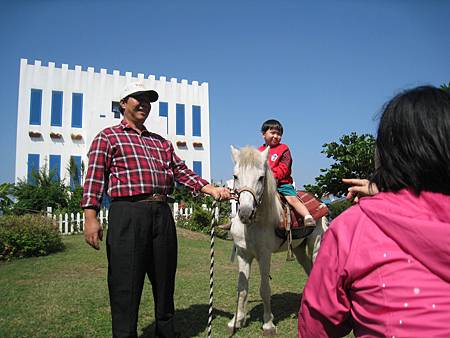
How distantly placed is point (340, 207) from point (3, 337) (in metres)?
11.9

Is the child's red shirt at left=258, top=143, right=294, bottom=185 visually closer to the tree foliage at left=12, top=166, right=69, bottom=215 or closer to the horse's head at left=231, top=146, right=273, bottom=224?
the horse's head at left=231, top=146, right=273, bottom=224

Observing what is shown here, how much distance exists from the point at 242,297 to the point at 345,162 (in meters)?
4.94

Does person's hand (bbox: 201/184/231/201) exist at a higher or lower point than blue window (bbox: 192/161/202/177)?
lower

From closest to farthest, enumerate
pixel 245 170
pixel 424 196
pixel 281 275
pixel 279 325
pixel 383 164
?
pixel 424 196 < pixel 383 164 < pixel 245 170 < pixel 279 325 < pixel 281 275

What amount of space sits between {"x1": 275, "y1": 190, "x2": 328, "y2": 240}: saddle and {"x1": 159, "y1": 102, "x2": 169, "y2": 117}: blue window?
→ 18.8 metres

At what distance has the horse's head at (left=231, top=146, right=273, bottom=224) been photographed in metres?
3.62

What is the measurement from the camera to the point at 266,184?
13.7ft

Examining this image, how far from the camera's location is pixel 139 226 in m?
3.07

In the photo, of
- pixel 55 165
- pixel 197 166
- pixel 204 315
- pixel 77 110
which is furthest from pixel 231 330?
pixel 77 110

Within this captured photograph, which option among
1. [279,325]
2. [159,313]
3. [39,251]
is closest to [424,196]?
[159,313]

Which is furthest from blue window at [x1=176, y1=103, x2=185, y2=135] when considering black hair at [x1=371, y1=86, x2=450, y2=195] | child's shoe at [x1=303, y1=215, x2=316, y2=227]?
black hair at [x1=371, y1=86, x2=450, y2=195]

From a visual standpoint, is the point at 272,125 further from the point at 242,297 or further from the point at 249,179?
the point at 242,297

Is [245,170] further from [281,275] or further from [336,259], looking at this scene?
[281,275]

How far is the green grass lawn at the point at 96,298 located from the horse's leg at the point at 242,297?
0.34 ft
